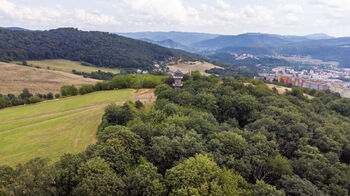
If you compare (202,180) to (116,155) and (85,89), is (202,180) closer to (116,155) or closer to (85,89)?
(116,155)

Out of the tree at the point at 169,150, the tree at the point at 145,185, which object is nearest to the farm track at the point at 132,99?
the tree at the point at 169,150

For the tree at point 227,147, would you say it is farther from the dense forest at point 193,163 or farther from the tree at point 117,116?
the tree at point 117,116

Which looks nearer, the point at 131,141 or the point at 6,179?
the point at 6,179

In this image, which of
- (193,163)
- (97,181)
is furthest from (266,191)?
(97,181)

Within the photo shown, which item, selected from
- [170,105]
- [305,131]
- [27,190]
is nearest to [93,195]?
[27,190]

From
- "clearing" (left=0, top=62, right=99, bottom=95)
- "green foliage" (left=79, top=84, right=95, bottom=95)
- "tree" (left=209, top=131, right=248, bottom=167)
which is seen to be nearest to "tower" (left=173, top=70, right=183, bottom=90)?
"green foliage" (left=79, top=84, right=95, bottom=95)

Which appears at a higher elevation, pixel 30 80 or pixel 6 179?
pixel 6 179

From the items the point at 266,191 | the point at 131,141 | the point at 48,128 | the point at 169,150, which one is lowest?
the point at 48,128
